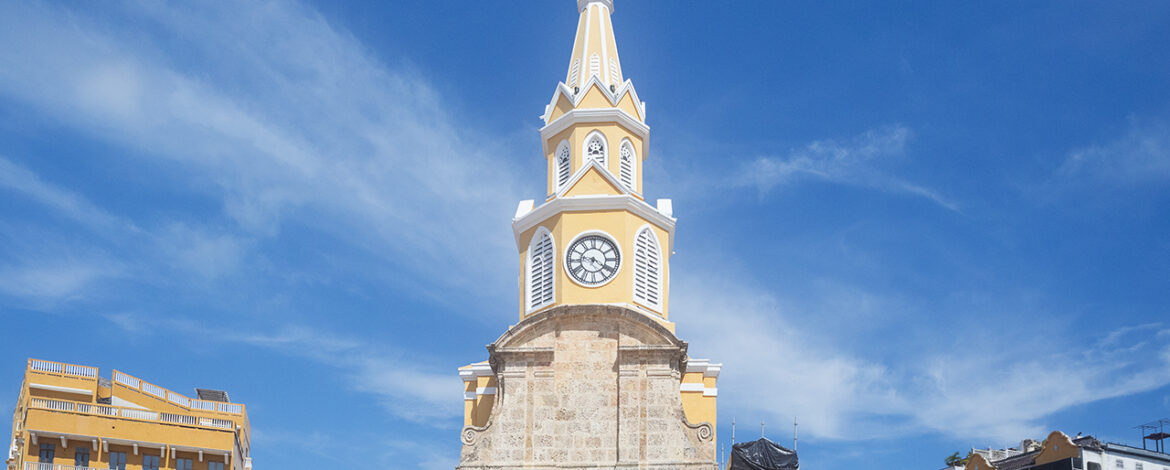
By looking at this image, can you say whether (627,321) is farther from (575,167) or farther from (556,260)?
(575,167)

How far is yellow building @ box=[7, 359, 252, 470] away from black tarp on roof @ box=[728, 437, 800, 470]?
2440 centimetres

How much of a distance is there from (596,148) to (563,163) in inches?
63.6

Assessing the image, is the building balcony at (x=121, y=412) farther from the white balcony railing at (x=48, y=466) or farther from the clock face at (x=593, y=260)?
the clock face at (x=593, y=260)

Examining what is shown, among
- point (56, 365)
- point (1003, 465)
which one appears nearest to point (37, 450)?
point (56, 365)

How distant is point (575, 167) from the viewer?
2333 inches

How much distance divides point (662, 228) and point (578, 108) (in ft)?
21.1

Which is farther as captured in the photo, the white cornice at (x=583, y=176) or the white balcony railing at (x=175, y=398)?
the white balcony railing at (x=175, y=398)

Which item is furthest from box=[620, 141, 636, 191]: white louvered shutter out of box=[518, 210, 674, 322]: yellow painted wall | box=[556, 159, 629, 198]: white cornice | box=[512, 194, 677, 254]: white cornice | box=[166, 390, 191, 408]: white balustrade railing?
box=[166, 390, 191, 408]: white balustrade railing

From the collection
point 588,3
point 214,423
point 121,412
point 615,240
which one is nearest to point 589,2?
point 588,3

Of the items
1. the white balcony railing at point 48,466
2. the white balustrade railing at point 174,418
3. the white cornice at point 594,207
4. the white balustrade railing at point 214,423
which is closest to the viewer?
the white cornice at point 594,207

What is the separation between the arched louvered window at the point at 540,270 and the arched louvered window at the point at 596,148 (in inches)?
165

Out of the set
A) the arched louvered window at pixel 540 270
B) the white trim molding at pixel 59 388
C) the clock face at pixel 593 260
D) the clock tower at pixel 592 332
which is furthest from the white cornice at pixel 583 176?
the white trim molding at pixel 59 388

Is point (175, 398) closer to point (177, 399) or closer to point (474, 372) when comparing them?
point (177, 399)

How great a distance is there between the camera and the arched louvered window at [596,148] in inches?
2344
